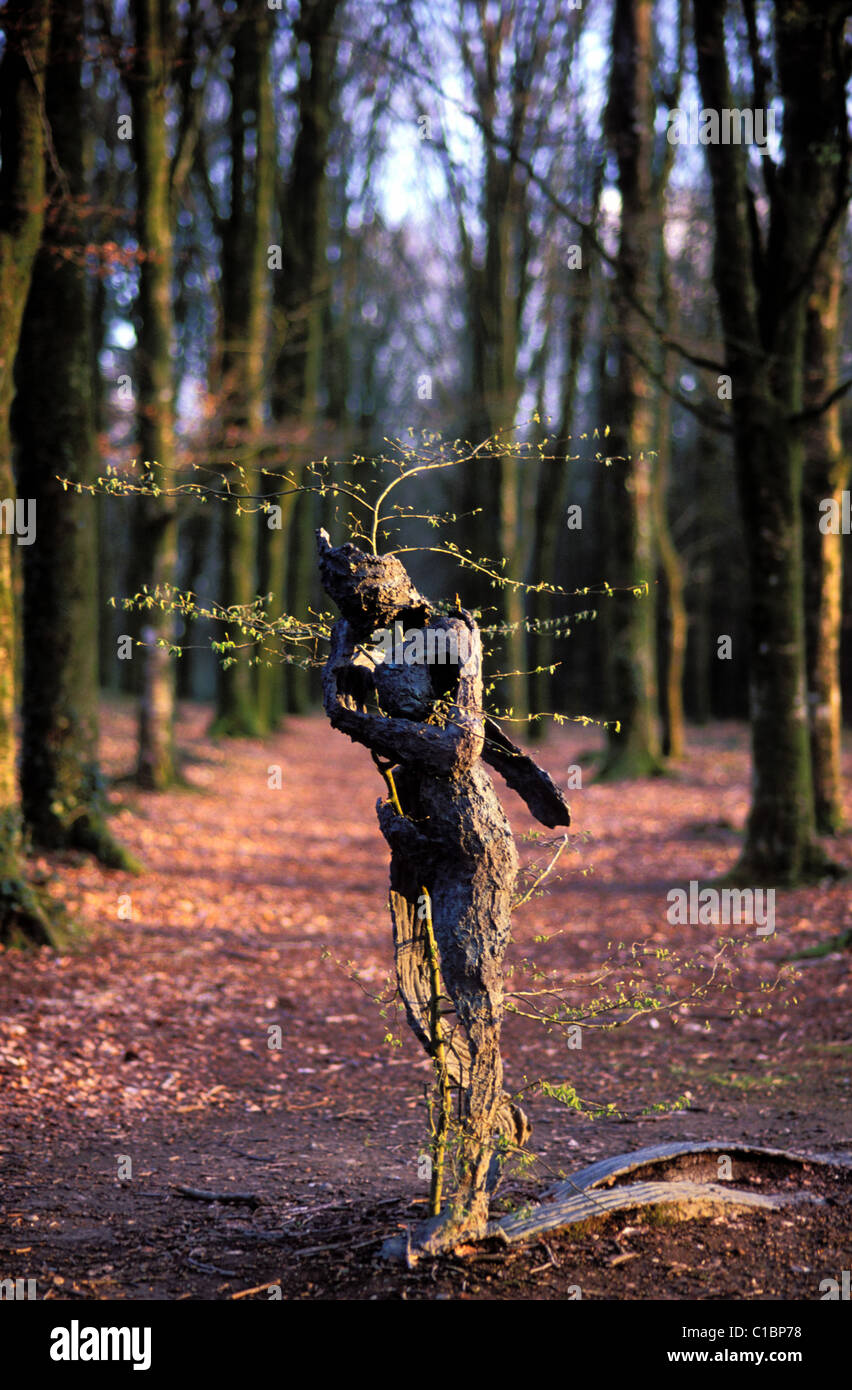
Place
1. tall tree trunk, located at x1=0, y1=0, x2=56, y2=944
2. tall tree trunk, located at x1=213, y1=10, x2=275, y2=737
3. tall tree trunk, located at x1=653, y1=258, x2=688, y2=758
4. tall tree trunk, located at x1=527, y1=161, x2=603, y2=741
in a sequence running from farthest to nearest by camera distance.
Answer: tall tree trunk, located at x1=527, y1=161, x2=603, y2=741
tall tree trunk, located at x1=653, y1=258, x2=688, y2=758
tall tree trunk, located at x1=213, y1=10, x2=275, y2=737
tall tree trunk, located at x1=0, y1=0, x2=56, y2=944

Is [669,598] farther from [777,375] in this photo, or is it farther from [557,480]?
[777,375]

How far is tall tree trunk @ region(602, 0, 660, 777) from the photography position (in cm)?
1658

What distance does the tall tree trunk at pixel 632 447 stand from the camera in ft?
54.4

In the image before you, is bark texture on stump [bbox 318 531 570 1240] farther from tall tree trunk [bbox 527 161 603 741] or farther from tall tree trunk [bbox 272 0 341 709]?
tall tree trunk [bbox 272 0 341 709]

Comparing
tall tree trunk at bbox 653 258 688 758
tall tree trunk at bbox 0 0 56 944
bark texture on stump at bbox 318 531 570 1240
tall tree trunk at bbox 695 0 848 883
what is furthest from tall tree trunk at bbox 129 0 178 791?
bark texture on stump at bbox 318 531 570 1240

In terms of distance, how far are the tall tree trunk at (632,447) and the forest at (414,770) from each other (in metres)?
0.07

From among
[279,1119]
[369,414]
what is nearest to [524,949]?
[279,1119]

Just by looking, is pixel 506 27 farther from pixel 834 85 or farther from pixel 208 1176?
pixel 208 1176

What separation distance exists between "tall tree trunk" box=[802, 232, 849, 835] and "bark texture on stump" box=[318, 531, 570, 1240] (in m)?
8.23

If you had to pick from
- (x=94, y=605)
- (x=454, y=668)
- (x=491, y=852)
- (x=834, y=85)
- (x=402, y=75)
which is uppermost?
(x=402, y=75)

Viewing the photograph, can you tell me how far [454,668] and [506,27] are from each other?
72.8ft

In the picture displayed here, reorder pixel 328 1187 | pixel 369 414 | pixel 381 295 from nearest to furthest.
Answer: pixel 328 1187 → pixel 369 414 → pixel 381 295

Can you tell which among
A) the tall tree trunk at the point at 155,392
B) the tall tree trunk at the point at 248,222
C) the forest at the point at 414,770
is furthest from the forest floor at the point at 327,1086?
the tall tree trunk at the point at 248,222

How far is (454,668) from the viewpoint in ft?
13.8
